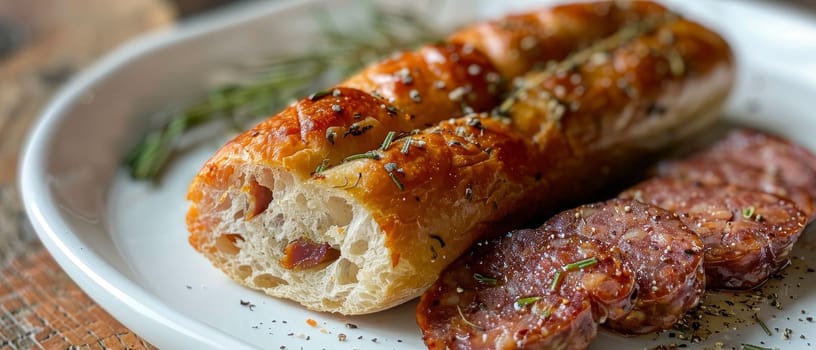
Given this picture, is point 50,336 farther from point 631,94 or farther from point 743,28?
point 743,28

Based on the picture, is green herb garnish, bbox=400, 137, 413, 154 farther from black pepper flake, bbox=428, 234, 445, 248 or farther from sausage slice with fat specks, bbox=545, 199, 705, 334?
sausage slice with fat specks, bbox=545, 199, 705, 334

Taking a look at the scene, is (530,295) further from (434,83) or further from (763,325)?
(434,83)

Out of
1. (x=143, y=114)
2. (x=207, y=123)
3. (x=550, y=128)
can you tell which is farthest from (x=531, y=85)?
(x=143, y=114)

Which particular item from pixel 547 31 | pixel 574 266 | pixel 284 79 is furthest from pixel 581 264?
pixel 284 79

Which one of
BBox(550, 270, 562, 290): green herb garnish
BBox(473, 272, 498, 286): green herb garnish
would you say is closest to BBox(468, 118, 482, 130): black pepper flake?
BBox(473, 272, 498, 286): green herb garnish

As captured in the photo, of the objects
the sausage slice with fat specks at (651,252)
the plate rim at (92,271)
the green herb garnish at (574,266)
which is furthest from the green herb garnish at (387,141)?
the plate rim at (92,271)

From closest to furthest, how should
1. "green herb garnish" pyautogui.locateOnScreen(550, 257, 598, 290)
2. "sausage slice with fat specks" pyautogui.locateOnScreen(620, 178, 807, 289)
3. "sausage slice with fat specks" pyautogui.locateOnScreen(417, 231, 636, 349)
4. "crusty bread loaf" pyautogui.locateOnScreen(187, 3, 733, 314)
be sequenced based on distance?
1. "sausage slice with fat specks" pyautogui.locateOnScreen(417, 231, 636, 349)
2. "green herb garnish" pyautogui.locateOnScreen(550, 257, 598, 290)
3. "crusty bread loaf" pyautogui.locateOnScreen(187, 3, 733, 314)
4. "sausage slice with fat specks" pyautogui.locateOnScreen(620, 178, 807, 289)

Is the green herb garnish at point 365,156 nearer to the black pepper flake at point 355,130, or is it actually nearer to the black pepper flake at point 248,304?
the black pepper flake at point 355,130
